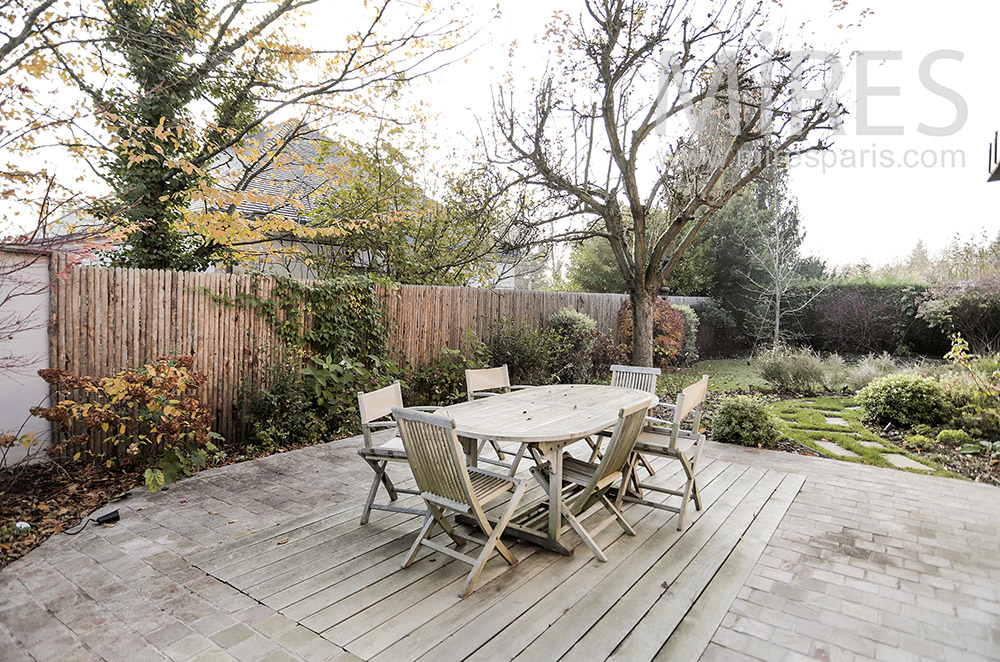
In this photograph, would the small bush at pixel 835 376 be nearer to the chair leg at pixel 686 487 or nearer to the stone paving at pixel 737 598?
the stone paving at pixel 737 598

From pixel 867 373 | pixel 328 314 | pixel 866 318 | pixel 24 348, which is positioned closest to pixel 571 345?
pixel 328 314

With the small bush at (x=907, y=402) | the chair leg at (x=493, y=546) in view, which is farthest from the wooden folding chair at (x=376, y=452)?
the small bush at (x=907, y=402)

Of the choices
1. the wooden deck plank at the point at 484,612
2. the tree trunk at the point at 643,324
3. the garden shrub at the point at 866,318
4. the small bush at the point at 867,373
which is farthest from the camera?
the garden shrub at the point at 866,318

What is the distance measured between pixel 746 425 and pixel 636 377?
1.55 meters

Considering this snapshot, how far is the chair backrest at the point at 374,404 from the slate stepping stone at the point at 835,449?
4438 mm

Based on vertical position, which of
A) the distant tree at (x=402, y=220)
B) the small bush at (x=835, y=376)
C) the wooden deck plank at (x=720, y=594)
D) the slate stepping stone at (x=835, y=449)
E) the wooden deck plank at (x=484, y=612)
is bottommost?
the slate stepping stone at (x=835, y=449)

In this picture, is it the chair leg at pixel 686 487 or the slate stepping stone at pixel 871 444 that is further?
the slate stepping stone at pixel 871 444

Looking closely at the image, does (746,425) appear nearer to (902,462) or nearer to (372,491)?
(902,462)

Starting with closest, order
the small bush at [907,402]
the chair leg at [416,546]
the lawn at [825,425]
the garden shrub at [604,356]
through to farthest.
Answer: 1. the chair leg at [416,546]
2. the lawn at [825,425]
3. the small bush at [907,402]
4. the garden shrub at [604,356]

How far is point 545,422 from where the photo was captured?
3.10 metres

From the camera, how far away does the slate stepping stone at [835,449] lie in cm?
520

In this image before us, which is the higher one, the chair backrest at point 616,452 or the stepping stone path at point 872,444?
the chair backrest at point 616,452

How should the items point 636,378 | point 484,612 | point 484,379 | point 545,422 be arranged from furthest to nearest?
point 636,378 → point 484,379 → point 545,422 → point 484,612

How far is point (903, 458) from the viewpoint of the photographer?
5098mm
